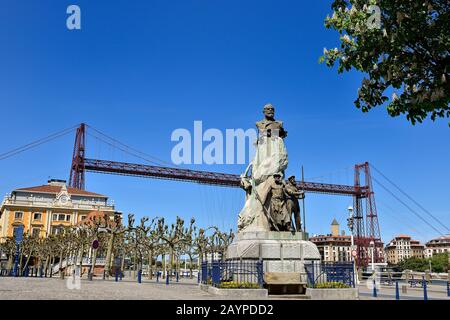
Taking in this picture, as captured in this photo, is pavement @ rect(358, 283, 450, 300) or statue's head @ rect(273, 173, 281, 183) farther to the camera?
pavement @ rect(358, 283, 450, 300)

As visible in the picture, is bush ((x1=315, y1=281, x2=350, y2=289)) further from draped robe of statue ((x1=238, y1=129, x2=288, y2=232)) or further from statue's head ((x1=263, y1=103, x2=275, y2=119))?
statue's head ((x1=263, y1=103, x2=275, y2=119))

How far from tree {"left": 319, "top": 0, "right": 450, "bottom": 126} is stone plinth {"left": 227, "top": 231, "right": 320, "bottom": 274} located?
228 inches

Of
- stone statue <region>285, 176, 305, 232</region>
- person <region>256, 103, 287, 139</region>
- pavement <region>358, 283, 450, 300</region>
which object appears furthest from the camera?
pavement <region>358, 283, 450, 300</region>

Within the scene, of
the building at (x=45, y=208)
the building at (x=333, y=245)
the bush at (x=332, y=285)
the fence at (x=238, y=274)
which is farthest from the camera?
the building at (x=333, y=245)

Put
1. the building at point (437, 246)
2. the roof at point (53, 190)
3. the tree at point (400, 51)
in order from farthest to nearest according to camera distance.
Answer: the building at point (437, 246) < the roof at point (53, 190) < the tree at point (400, 51)

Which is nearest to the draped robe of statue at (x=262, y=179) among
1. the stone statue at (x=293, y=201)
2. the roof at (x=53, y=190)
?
the stone statue at (x=293, y=201)

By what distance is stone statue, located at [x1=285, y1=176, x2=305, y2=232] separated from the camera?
14953 millimetres

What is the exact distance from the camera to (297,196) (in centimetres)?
1511

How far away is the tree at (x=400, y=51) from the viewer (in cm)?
832

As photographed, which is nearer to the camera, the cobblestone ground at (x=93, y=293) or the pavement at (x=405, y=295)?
the cobblestone ground at (x=93, y=293)

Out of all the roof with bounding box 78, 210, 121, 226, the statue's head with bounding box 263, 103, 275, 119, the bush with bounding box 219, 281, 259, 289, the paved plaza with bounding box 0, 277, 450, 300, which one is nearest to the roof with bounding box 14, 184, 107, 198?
the roof with bounding box 78, 210, 121, 226

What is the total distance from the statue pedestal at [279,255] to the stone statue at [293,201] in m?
0.53

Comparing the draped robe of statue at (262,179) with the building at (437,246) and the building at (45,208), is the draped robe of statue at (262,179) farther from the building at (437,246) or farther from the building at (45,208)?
the building at (437,246)
